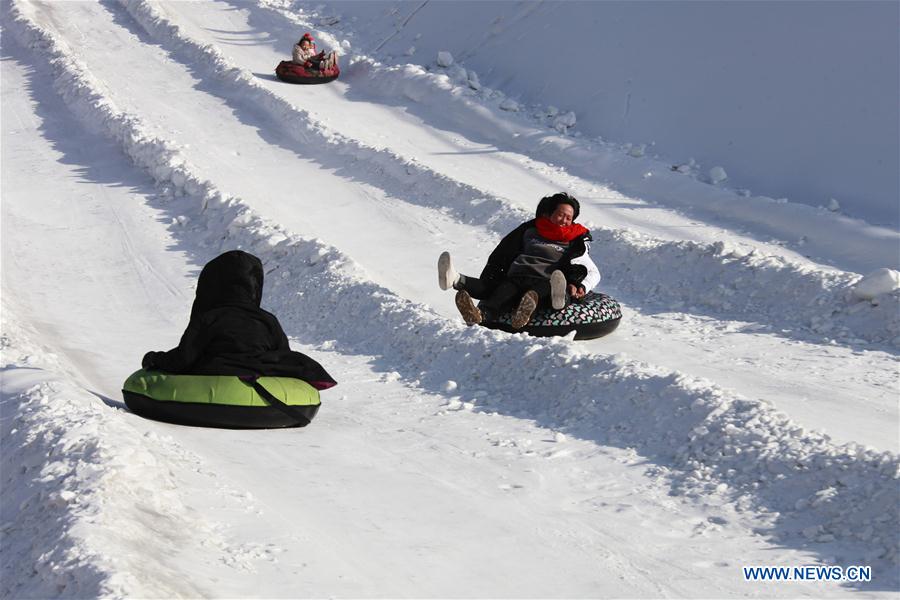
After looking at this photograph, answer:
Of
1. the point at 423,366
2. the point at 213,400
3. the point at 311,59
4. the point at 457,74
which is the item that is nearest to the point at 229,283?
the point at 213,400

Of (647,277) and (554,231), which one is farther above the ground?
(554,231)

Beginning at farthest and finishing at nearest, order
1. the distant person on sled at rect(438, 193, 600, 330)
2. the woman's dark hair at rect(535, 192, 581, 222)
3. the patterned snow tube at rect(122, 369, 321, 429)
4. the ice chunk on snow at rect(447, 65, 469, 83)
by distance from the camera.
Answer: the ice chunk on snow at rect(447, 65, 469, 83), the woman's dark hair at rect(535, 192, 581, 222), the distant person on sled at rect(438, 193, 600, 330), the patterned snow tube at rect(122, 369, 321, 429)

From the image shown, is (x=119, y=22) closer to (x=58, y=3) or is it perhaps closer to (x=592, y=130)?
(x=58, y=3)

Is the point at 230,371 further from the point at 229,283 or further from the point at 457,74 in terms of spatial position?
the point at 457,74

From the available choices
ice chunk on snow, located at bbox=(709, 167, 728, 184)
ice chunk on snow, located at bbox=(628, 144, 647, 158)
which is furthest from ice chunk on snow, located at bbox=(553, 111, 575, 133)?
ice chunk on snow, located at bbox=(709, 167, 728, 184)

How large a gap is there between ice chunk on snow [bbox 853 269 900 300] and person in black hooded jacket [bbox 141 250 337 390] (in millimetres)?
4605

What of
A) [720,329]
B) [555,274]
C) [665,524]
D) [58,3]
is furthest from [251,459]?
[58,3]

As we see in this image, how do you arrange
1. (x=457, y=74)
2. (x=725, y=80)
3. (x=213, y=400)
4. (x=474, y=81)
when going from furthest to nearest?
(x=457, y=74)
(x=474, y=81)
(x=725, y=80)
(x=213, y=400)

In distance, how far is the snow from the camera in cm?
505

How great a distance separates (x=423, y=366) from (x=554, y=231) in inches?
64.4

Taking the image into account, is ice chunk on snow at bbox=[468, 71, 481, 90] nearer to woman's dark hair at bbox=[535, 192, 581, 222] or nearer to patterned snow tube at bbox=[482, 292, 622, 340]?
woman's dark hair at bbox=[535, 192, 581, 222]

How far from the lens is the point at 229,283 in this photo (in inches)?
279

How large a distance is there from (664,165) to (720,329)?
19.2 feet

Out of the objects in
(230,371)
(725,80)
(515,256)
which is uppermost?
(725,80)
